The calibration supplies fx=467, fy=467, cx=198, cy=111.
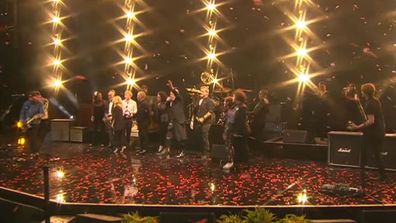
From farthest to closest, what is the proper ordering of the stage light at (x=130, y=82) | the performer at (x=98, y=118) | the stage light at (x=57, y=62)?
1. the stage light at (x=57, y=62)
2. the stage light at (x=130, y=82)
3. the performer at (x=98, y=118)

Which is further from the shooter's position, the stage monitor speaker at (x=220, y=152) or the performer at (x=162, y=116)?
the performer at (x=162, y=116)

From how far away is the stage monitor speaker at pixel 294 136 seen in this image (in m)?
12.6

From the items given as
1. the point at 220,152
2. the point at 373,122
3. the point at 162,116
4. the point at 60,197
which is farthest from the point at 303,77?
the point at 60,197

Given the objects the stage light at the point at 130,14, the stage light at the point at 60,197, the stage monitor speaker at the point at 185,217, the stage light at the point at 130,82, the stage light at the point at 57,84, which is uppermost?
the stage light at the point at 130,14

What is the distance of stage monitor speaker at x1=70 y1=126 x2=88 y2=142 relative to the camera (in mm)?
16698

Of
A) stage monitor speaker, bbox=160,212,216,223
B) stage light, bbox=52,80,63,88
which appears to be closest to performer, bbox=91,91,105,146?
stage light, bbox=52,80,63,88

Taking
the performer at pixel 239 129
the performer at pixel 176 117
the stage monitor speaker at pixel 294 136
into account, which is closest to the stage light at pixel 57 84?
the performer at pixel 176 117

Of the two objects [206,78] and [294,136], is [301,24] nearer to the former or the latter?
[206,78]

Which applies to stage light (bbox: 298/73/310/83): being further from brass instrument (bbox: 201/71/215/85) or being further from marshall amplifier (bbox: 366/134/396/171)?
marshall amplifier (bbox: 366/134/396/171)

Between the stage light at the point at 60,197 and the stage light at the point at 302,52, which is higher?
the stage light at the point at 302,52

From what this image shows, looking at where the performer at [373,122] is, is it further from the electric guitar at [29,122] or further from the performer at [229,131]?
the electric guitar at [29,122]

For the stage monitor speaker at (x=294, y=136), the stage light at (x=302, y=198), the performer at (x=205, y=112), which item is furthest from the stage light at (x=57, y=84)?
the stage light at (x=302, y=198)

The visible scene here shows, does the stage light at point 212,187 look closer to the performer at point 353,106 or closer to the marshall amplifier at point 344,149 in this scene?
the marshall amplifier at point 344,149

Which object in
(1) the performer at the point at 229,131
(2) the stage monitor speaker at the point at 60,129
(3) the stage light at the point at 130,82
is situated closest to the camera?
(1) the performer at the point at 229,131
